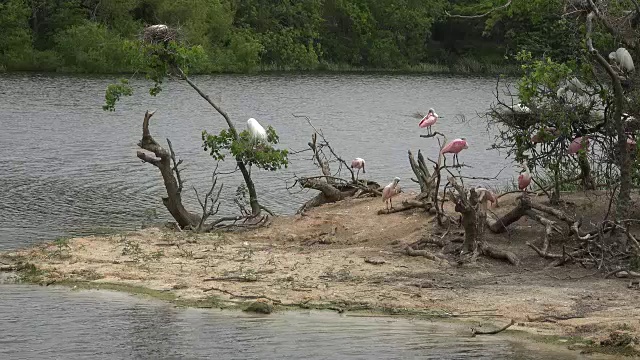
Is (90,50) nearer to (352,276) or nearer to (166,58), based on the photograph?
(166,58)

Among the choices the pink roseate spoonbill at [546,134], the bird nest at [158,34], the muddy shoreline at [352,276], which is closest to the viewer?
the muddy shoreline at [352,276]

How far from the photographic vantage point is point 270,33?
67875 mm

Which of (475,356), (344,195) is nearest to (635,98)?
(475,356)

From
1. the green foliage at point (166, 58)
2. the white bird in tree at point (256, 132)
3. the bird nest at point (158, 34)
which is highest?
the bird nest at point (158, 34)

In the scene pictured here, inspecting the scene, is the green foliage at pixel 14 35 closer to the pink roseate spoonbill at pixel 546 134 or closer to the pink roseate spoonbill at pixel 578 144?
the pink roseate spoonbill at pixel 546 134

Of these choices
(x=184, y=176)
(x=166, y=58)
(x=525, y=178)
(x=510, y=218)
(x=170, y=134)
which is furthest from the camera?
(x=170, y=134)

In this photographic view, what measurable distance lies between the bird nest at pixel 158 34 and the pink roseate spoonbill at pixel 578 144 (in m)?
5.69

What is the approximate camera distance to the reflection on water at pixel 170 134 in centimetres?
1833

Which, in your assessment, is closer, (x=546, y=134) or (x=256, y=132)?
(x=546, y=134)

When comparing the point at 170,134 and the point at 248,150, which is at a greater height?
the point at 248,150

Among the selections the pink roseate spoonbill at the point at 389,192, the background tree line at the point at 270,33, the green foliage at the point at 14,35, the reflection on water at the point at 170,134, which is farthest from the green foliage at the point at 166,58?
the green foliage at the point at 14,35

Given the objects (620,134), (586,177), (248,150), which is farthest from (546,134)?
(248,150)

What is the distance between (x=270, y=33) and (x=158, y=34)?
175 feet

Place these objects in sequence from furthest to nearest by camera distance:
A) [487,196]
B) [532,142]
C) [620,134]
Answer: [532,142] → [487,196] → [620,134]
